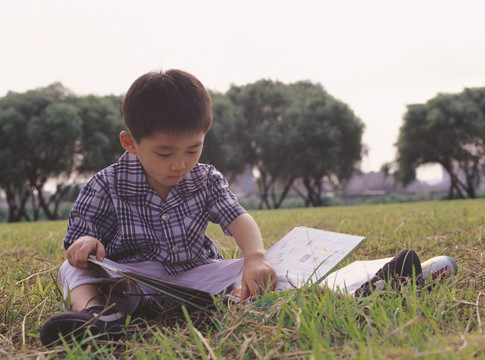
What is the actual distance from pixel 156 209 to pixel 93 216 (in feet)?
0.84

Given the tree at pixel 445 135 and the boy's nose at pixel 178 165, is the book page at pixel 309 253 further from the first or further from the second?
the tree at pixel 445 135

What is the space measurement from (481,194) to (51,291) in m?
31.5

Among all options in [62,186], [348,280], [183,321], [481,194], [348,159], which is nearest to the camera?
[183,321]

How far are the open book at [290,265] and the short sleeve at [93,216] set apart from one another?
0.18 m

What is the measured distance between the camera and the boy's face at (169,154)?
1.77 meters

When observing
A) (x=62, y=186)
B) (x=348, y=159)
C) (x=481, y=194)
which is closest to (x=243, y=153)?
(x=348, y=159)

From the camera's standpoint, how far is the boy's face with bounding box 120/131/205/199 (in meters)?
1.77

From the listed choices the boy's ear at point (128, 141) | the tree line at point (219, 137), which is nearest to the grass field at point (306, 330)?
the boy's ear at point (128, 141)

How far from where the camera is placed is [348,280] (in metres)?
1.97

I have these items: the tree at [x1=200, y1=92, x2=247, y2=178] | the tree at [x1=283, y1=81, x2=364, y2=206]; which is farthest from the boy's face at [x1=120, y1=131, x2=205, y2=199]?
the tree at [x1=283, y1=81, x2=364, y2=206]

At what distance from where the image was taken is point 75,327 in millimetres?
1393

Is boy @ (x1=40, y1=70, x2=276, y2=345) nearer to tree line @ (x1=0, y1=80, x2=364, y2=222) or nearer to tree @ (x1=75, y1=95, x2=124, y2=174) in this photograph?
tree line @ (x1=0, y1=80, x2=364, y2=222)

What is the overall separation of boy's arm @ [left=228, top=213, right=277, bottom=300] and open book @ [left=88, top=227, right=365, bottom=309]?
0.07m

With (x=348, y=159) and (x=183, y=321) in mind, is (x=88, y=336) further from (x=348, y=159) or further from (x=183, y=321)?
(x=348, y=159)
